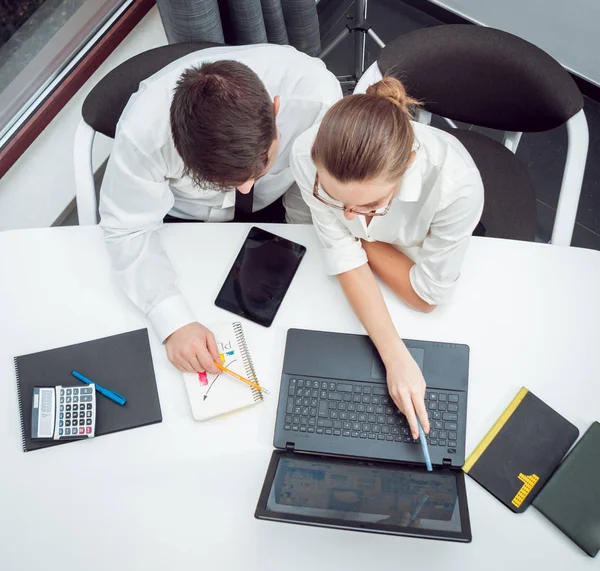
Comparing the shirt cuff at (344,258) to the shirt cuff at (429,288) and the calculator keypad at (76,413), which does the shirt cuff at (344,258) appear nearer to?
the shirt cuff at (429,288)

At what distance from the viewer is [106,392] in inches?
45.8

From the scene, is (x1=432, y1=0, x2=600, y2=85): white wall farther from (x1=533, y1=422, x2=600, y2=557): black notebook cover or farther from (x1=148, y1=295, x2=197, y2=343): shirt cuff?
(x1=148, y1=295, x2=197, y2=343): shirt cuff

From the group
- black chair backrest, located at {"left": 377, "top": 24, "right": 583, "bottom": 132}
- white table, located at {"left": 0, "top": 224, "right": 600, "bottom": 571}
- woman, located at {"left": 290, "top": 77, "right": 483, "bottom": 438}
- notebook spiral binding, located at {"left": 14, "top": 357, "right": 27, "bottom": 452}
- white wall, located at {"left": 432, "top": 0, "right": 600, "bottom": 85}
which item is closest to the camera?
woman, located at {"left": 290, "top": 77, "right": 483, "bottom": 438}

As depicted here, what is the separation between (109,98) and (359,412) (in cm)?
88

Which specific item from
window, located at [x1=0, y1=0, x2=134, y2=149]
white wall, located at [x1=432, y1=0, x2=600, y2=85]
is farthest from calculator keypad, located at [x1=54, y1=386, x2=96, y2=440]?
white wall, located at [x1=432, y1=0, x2=600, y2=85]

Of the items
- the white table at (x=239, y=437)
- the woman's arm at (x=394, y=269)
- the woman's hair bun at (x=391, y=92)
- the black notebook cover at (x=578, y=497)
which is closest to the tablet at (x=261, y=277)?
the white table at (x=239, y=437)

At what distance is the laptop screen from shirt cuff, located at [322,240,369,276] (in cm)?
36

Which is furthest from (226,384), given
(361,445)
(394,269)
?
(394,269)

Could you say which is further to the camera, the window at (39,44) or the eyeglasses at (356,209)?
the window at (39,44)

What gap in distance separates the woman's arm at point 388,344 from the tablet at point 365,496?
0.30 feet

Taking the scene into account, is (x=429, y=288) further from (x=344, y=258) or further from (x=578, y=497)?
(x=578, y=497)

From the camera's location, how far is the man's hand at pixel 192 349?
1147mm

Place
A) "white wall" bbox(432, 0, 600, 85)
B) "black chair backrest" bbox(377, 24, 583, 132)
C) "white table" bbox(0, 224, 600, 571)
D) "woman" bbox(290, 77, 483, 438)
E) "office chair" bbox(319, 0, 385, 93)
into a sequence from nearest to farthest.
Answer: "woman" bbox(290, 77, 483, 438), "white table" bbox(0, 224, 600, 571), "black chair backrest" bbox(377, 24, 583, 132), "office chair" bbox(319, 0, 385, 93), "white wall" bbox(432, 0, 600, 85)

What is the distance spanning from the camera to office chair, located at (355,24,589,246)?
4.17 feet
